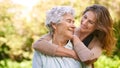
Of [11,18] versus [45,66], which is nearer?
[45,66]

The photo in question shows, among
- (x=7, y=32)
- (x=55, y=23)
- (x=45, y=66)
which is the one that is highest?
(x=55, y=23)

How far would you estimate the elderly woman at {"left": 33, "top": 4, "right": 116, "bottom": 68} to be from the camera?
3.18 meters

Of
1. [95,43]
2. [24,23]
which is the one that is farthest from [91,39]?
[24,23]

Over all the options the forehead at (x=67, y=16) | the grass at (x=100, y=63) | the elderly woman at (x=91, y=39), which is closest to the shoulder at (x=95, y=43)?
the elderly woman at (x=91, y=39)

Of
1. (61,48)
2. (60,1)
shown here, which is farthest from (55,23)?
(60,1)

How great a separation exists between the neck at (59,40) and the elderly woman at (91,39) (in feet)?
0.11

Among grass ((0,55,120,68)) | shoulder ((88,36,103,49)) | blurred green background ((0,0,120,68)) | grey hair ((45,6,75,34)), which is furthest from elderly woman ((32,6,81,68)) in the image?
blurred green background ((0,0,120,68))

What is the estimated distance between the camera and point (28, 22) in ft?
27.1

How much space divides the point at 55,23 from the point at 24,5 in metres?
5.43

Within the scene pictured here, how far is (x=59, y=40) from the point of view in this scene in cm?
319

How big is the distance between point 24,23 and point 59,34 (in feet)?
16.9

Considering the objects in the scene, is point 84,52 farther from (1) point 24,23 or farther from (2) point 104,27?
(1) point 24,23

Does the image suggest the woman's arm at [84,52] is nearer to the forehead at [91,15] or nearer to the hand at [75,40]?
the hand at [75,40]

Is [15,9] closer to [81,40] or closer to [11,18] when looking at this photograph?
[11,18]
